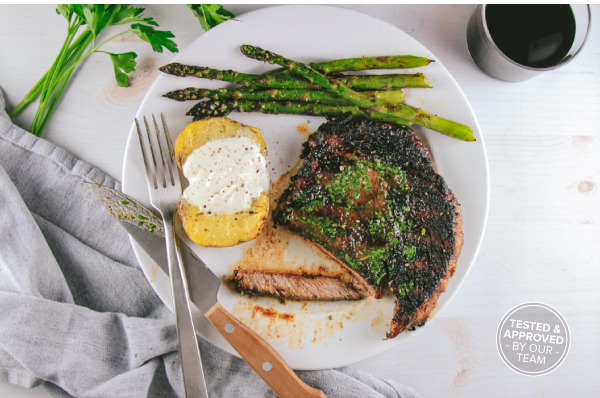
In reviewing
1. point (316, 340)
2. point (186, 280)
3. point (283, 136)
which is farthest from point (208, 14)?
point (316, 340)

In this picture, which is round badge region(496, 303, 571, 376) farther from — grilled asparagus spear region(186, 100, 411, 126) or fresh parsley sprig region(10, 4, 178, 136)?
fresh parsley sprig region(10, 4, 178, 136)

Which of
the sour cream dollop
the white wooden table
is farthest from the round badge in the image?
the sour cream dollop

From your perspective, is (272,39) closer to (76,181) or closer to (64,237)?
(76,181)

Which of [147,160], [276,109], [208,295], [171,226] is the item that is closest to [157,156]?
[147,160]

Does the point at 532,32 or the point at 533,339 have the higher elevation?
the point at 532,32

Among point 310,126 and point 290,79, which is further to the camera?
point 310,126

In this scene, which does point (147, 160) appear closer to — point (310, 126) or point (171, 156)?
point (171, 156)

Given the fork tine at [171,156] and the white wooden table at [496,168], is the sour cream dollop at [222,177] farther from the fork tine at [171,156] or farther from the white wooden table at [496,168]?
the white wooden table at [496,168]
